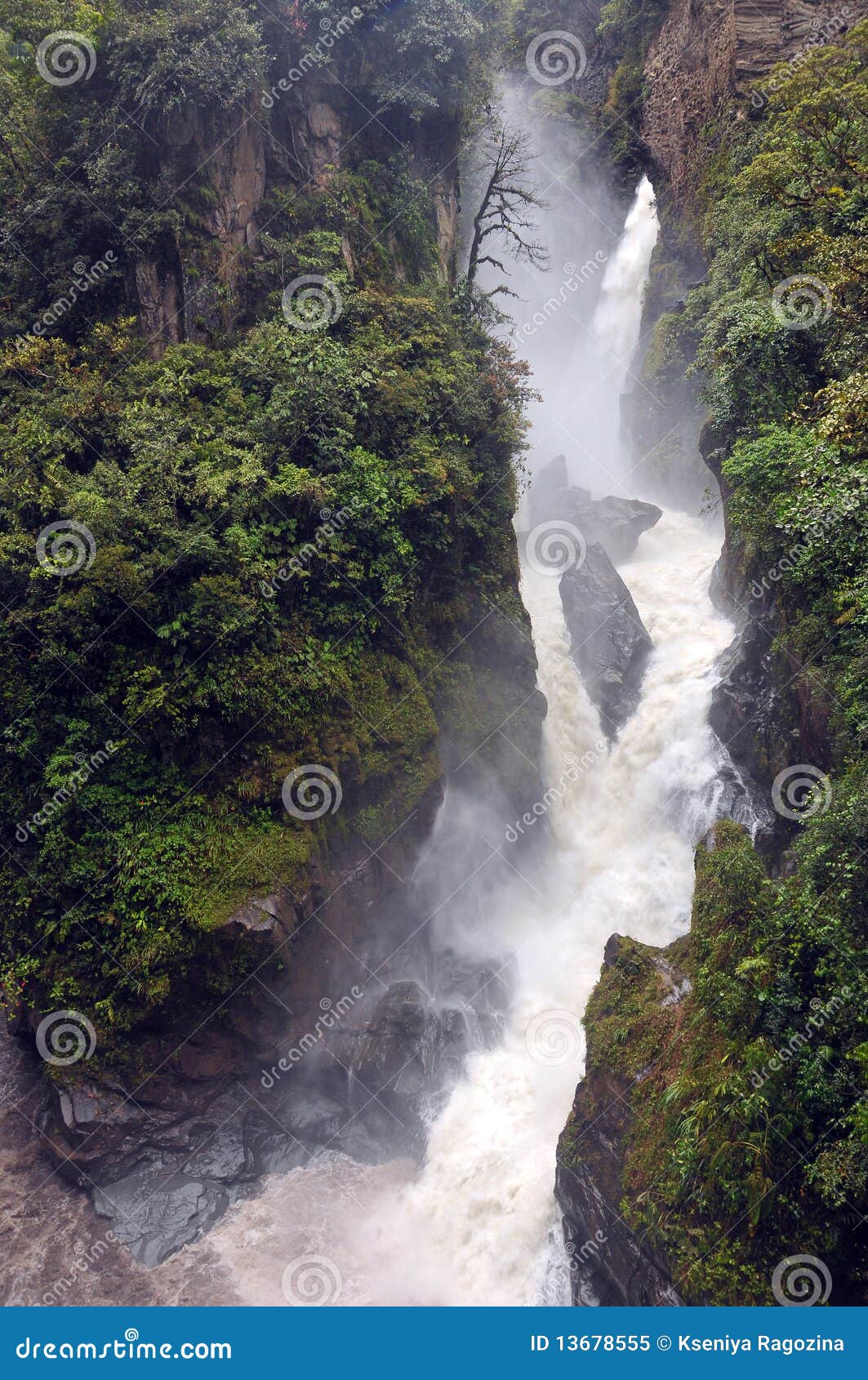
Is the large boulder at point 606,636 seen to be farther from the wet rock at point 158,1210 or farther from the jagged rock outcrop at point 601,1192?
the wet rock at point 158,1210

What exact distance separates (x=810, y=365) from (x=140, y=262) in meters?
12.9

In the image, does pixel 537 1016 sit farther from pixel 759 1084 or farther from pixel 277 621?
pixel 277 621

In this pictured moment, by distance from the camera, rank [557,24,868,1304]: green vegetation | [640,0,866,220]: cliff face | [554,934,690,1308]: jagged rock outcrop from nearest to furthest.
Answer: [557,24,868,1304]: green vegetation, [554,934,690,1308]: jagged rock outcrop, [640,0,866,220]: cliff face

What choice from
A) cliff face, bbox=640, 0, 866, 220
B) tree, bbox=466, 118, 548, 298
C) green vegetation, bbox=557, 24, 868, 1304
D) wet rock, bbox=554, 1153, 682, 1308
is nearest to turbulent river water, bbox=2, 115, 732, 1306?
wet rock, bbox=554, 1153, 682, 1308

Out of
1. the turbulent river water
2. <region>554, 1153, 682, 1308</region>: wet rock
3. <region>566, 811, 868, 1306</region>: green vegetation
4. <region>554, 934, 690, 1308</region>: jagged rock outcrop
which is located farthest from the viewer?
the turbulent river water

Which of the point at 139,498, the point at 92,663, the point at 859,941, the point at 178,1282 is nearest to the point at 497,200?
the point at 139,498

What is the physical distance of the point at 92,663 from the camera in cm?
1211

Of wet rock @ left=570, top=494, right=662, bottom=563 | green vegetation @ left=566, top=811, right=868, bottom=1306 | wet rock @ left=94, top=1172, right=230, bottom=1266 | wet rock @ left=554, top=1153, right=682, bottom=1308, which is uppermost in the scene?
wet rock @ left=570, top=494, right=662, bottom=563

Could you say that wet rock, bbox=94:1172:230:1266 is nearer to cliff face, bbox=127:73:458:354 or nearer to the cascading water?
the cascading water

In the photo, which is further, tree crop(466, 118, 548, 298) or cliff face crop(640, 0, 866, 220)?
tree crop(466, 118, 548, 298)

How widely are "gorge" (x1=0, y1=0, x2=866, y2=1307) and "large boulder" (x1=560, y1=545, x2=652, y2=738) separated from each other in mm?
167

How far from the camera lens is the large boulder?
19.8 meters

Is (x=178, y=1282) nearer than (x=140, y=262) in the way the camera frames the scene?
Yes

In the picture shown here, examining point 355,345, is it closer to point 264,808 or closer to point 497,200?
point 264,808
